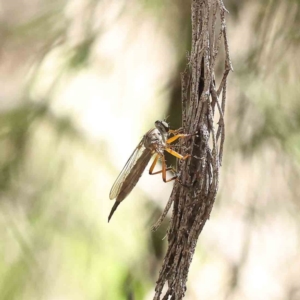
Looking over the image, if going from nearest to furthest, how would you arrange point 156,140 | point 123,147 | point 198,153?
1. point 198,153
2. point 156,140
3. point 123,147

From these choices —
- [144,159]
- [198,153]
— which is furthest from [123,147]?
[198,153]

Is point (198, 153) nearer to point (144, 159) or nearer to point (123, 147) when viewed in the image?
point (144, 159)

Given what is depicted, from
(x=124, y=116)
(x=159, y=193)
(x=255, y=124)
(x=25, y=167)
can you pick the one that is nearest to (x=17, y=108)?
(x=25, y=167)

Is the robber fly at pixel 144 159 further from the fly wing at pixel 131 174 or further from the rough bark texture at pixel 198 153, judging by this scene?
A: the rough bark texture at pixel 198 153

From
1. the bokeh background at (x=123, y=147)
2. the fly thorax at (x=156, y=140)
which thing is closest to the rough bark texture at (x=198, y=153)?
the fly thorax at (x=156, y=140)

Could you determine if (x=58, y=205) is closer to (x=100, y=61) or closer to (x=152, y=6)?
(x=100, y=61)

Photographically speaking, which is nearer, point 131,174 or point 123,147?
point 131,174
